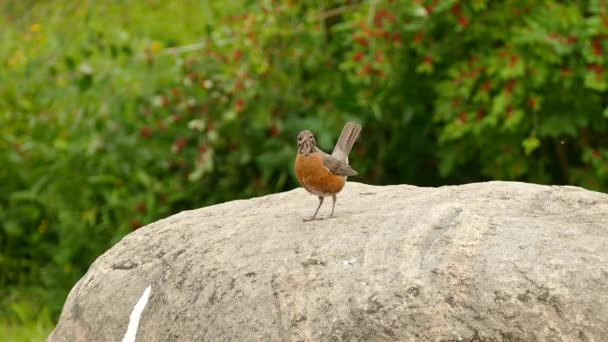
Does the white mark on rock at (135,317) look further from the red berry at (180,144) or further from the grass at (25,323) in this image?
the red berry at (180,144)

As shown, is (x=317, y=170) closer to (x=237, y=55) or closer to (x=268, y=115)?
(x=268, y=115)

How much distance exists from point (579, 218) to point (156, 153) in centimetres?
397

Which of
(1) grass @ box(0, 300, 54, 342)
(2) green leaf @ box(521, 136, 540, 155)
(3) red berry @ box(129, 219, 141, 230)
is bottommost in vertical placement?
(1) grass @ box(0, 300, 54, 342)

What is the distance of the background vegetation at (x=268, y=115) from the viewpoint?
661cm

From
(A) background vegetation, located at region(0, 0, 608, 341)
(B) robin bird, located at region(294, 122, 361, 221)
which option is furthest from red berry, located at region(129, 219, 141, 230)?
(B) robin bird, located at region(294, 122, 361, 221)

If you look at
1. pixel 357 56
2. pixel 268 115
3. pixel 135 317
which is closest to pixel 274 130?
pixel 268 115

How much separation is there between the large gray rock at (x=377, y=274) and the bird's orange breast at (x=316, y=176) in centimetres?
13

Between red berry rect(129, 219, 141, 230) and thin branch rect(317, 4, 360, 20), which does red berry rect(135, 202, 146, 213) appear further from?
thin branch rect(317, 4, 360, 20)

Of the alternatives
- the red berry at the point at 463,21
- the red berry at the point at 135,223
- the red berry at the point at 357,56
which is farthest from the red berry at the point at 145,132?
the red berry at the point at 463,21

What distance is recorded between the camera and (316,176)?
4430mm

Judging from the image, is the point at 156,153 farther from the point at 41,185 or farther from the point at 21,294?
the point at 21,294

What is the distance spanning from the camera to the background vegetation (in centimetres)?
661

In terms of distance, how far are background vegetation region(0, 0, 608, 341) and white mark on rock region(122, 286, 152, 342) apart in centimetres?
270

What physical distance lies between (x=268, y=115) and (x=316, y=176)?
2.74 metres
